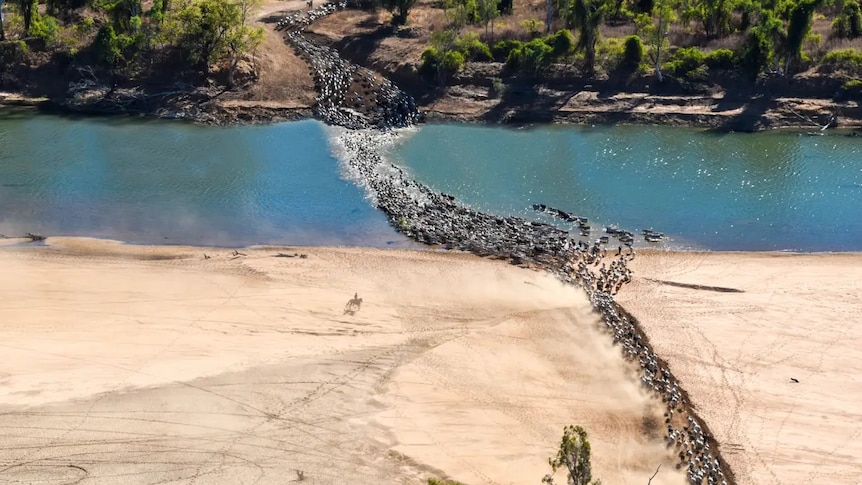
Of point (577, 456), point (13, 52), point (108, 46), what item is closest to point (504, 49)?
point (108, 46)

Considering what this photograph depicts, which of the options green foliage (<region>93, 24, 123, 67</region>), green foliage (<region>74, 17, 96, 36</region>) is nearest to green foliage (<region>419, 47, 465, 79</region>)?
green foliage (<region>93, 24, 123, 67</region>)

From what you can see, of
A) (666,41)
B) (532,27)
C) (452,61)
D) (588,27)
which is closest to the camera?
(588,27)

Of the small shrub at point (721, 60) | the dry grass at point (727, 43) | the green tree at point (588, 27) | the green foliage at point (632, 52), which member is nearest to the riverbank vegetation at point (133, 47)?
the green tree at point (588, 27)

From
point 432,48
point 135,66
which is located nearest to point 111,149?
point 135,66

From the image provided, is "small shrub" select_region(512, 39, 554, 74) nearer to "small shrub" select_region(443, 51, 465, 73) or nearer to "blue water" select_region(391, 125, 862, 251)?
"small shrub" select_region(443, 51, 465, 73)

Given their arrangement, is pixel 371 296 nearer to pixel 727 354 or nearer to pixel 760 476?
pixel 727 354

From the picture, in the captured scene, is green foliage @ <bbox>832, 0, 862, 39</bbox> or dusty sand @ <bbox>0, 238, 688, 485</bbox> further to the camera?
green foliage @ <bbox>832, 0, 862, 39</bbox>

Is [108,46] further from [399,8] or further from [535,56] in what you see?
[535,56]
